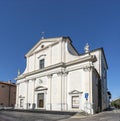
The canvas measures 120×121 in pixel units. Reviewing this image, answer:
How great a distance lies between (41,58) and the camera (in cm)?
3481

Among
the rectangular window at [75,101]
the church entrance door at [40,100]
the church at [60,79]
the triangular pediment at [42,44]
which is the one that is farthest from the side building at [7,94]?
the rectangular window at [75,101]

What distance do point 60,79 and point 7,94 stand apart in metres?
25.7

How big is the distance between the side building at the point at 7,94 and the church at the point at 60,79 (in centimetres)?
1137

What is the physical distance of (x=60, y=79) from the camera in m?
29.2

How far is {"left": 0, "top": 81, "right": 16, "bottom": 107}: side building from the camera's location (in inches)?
1921

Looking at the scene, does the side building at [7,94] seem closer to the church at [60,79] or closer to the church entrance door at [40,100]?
the church at [60,79]

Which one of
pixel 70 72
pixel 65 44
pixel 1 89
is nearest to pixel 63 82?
pixel 70 72

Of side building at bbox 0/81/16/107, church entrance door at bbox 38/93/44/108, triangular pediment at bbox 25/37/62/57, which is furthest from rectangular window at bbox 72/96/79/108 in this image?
side building at bbox 0/81/16/107

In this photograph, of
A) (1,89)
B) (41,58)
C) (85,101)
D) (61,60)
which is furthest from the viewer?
(1,89)

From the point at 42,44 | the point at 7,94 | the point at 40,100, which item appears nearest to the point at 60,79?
the point at 40,100

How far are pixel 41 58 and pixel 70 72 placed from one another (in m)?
8.10

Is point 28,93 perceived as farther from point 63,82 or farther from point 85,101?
point 85,101

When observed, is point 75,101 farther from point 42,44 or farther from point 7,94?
point 7,94

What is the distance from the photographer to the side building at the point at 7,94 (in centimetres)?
4878
